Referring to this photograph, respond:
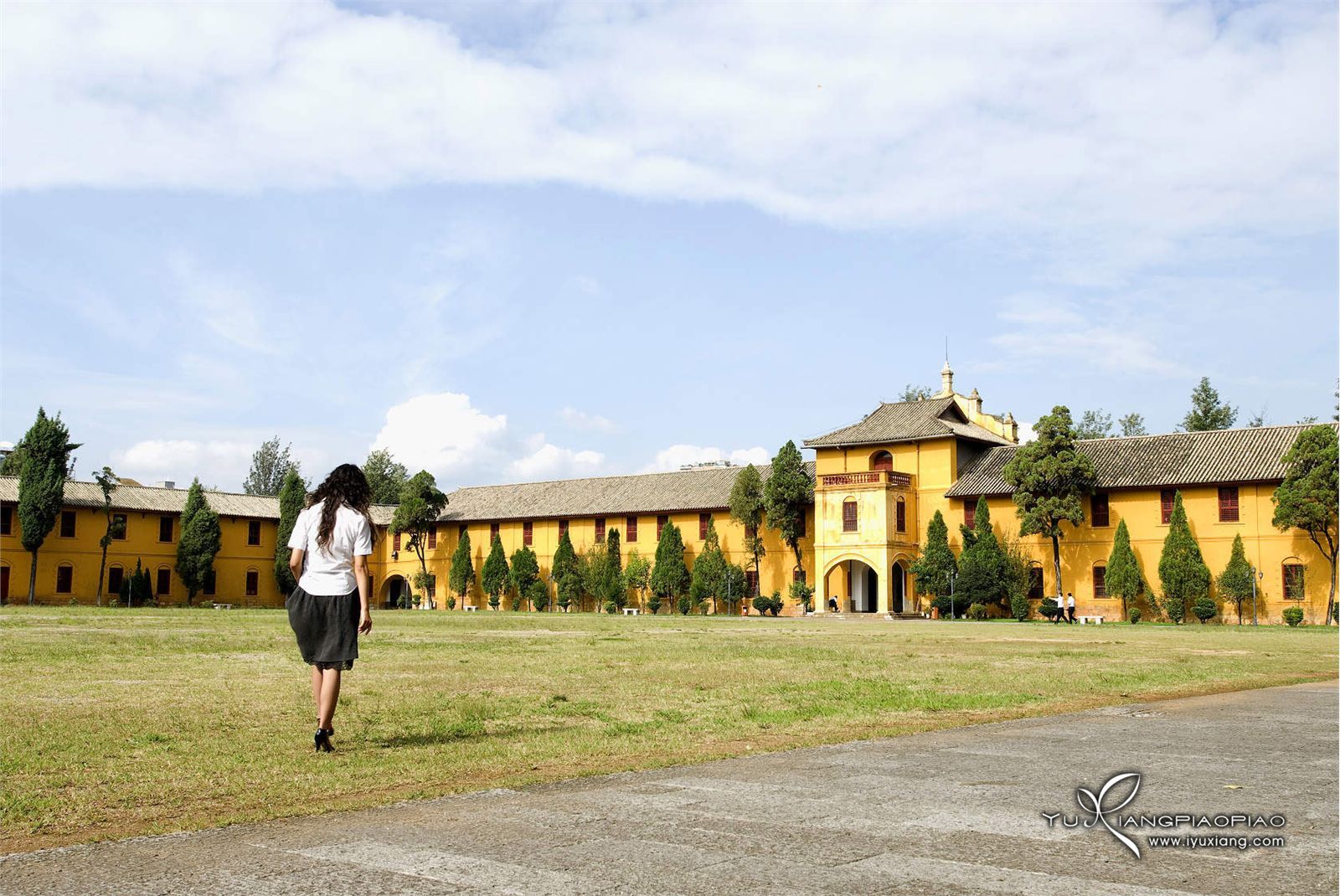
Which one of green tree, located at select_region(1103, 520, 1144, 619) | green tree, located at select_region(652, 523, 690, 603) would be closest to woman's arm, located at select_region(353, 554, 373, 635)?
green tree, located at select_region(1103, 520, 1144, 619)

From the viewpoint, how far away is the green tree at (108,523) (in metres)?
63.2

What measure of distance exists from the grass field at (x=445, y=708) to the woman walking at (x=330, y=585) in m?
0.56

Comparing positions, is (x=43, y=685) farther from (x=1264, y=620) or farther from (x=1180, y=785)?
(x=1264, y=620)

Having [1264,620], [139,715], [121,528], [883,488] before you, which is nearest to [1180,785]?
[139,715]

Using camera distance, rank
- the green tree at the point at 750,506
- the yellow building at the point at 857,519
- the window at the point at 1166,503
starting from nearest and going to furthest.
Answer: the yellow building at the point at 857,519 → the window at the point at 1166,503 → the green tree at the point at 750,506

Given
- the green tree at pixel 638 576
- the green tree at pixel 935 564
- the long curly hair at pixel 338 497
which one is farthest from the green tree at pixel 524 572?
the long curly hair at pixel 338 497

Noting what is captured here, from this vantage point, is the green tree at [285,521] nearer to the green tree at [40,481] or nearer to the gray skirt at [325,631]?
the green tree at [40,481]

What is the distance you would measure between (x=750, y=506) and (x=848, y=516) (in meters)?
5.30

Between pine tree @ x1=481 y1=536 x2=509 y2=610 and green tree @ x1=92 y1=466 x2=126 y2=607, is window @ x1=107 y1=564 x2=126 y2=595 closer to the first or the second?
green tree @ x1=92 y1=466 x2=126 y2=607

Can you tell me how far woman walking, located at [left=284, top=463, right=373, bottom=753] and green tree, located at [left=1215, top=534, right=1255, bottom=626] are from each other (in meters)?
44.2

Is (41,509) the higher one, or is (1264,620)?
(41,509)

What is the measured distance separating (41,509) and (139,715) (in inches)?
2261

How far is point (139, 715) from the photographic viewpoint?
9.52 meters

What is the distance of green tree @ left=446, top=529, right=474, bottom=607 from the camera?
6881 cm
